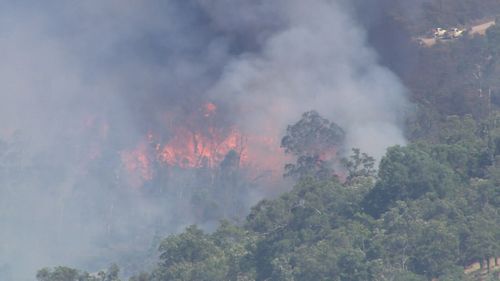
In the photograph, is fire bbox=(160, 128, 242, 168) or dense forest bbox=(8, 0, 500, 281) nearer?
dense forest bbox=(8, 0, 500, 281)

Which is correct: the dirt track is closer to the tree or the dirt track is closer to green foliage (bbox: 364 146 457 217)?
the tree

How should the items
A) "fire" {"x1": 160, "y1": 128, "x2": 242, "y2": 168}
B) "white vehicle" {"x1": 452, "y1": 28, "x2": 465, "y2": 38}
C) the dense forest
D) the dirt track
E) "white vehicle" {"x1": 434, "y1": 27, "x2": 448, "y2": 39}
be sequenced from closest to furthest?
the dense forest < "fire" {"x1": 160, "y1": 128, "x2": 242, "y2": 168} < "white vehicle" {"x1": 452, "y1": 28, "x2": 465, "y2": 38} < the dirt track < "white vehicle" {"x1": 434, "y1": 27, "x2": 448, "y2": 39}

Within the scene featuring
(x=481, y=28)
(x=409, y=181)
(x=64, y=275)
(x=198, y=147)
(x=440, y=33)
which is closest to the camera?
(x=64, y=275)

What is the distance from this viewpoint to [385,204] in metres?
149

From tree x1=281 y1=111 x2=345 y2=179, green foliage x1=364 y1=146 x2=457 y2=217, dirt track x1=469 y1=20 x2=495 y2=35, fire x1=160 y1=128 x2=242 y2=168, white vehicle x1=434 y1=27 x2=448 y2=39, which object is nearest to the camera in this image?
green foliage x1=364 y1=146 x2=457 y2=217

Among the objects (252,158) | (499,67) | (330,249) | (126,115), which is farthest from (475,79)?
(330,249)

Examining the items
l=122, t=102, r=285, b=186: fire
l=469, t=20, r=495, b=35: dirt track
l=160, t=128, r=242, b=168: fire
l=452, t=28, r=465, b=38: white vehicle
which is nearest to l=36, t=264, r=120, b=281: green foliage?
l=122, t=102, r=285, b=186: fire

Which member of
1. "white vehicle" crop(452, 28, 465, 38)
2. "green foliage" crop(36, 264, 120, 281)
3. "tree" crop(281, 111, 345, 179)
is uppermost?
"white vehicle" crop(452, 28, 465, 38)

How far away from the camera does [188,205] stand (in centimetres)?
18438

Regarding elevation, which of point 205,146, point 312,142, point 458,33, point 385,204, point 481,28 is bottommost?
point 385,204

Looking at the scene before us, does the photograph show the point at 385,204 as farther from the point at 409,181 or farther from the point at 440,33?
the point at 440,33

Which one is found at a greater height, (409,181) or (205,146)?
(205,146)

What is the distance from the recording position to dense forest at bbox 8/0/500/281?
13425 centimetres

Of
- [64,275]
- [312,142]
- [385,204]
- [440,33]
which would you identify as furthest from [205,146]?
[64,275]
